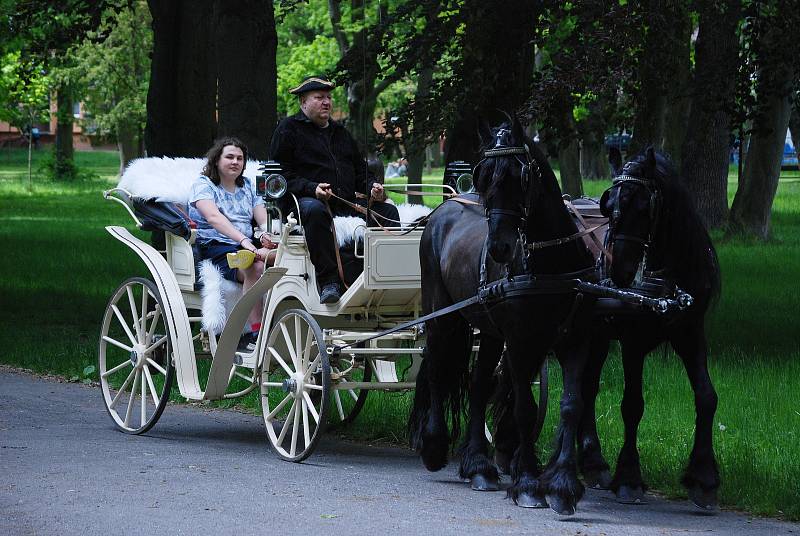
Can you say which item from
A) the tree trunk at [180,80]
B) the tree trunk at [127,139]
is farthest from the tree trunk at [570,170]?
the tree trunk at [127,139]

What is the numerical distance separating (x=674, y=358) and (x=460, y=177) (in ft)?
14.4

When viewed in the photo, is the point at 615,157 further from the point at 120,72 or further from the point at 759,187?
the point at 120,72

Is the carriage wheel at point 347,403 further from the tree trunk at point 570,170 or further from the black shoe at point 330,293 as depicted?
the tree trunk at point 570,170

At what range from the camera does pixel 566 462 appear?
23.1 ft

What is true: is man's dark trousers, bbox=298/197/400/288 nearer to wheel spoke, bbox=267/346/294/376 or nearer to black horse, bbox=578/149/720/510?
wheel spoke, bbox=267/346/294/376

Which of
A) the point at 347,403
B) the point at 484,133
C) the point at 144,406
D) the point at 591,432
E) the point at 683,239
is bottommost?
the point at 347,403

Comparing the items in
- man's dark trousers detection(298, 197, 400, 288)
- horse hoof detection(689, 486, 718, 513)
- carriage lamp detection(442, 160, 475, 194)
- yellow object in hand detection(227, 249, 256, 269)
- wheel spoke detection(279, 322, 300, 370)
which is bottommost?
horse hoof detection(689, 486, 718, 513)

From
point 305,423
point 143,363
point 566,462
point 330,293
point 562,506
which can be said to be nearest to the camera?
point 562,506

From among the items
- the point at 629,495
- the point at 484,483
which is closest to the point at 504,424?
the point at 484,483

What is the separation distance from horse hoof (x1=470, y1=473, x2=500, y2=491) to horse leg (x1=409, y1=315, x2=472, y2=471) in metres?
0.41

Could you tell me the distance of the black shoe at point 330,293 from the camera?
8.79 metres

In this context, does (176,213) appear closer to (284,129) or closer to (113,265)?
(284,129)

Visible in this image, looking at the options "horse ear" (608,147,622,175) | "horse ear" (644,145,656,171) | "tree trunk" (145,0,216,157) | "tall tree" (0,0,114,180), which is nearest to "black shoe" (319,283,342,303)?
"horse ear" (608,147,622,175)

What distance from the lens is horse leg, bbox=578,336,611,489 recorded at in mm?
7887
